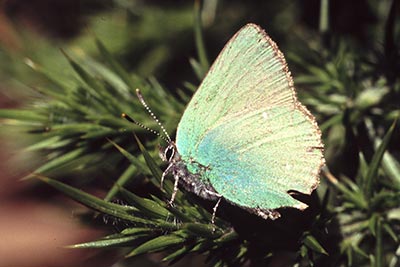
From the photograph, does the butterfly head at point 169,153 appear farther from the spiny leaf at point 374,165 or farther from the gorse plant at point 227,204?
the spiny leaf at point 374,165

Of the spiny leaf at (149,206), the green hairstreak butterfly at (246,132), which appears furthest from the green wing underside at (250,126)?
the spiny leaf at (149,206)

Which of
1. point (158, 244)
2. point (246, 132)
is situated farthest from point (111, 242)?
point (246, 132)

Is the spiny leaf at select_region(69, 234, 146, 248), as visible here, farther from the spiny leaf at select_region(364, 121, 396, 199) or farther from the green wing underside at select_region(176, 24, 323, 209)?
the spiny leaf at select_region(364, 121, 396, 199)

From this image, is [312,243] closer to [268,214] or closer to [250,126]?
[268,214]

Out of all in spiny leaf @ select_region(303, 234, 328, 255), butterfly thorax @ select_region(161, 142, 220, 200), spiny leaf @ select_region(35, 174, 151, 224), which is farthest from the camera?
butterfly thorax @ select_region(161, 142, 220, 200)

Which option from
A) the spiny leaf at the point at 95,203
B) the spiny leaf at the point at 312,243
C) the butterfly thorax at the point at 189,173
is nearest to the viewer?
the spiny leaf at the point at 95,203

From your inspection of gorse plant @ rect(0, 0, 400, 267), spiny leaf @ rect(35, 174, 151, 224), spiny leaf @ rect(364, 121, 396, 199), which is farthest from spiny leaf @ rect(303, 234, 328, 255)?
spiny leaf @ rect(35, 174, 151, 224)

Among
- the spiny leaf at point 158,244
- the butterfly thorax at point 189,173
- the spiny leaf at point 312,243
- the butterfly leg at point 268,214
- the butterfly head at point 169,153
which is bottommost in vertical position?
the spiny leaf at point 312,243
